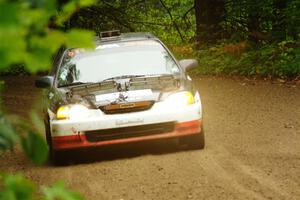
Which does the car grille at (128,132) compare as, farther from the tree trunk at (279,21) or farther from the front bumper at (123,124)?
the tree trunk at (279,21)

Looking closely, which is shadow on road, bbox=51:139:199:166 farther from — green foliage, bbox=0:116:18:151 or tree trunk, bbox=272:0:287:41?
tree trunk, bbox=272:0:287:41

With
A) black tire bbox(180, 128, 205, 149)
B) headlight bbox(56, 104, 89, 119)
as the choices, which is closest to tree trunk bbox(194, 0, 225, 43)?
black tire bbox(180, 128, 205, 149)

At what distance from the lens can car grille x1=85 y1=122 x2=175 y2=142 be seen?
807 cm

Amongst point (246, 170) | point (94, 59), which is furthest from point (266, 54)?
point (246, 170)

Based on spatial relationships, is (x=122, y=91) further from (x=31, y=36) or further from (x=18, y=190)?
(x=31, y=36)

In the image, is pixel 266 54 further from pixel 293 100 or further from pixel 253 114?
pixel 253 114

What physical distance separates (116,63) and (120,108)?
1.18 meters

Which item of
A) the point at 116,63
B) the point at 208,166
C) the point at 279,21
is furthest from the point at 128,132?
the point at 279,21

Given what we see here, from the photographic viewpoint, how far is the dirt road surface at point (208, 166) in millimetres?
6586

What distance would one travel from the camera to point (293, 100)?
13086 millimetres

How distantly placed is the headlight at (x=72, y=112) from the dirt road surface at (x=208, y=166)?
2.21ft

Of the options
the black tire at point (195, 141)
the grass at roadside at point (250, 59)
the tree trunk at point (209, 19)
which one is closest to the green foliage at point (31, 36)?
the black tire at point (195, 141)

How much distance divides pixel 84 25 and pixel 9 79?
3339 mm

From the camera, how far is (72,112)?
801 cm
